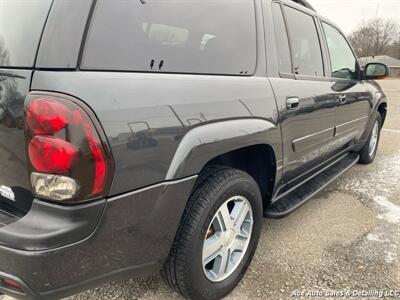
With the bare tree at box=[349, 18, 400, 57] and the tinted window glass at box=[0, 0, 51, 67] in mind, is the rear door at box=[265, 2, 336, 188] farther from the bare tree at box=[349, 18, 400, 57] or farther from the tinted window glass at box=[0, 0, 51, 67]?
the bare tree at box=[349, 18, 400, 57]

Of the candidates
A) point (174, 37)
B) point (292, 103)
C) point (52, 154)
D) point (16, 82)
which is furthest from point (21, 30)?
point (292, 103)

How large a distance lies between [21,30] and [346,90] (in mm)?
3000

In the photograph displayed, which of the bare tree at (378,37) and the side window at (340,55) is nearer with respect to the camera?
the side window at (340,55)

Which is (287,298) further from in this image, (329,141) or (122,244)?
(329,141)

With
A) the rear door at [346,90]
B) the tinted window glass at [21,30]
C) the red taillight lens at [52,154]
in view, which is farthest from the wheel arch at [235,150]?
the rear door at [346,90]

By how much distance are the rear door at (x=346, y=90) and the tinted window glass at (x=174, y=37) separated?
Result: 4.65 ft

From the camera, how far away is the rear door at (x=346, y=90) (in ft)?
11.0

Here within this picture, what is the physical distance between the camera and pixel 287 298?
7.08 ft

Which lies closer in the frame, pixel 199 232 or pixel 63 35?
pixel 63 35

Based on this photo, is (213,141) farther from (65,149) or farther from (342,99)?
(342,99)

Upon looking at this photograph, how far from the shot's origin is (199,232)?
71.4 inches

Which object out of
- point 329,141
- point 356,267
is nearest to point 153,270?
point 356,267

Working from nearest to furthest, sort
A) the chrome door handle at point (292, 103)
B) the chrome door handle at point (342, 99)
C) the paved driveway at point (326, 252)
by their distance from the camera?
the paved driveway at point (326, 252) → the chrome door handle at point (292, 103) → the chrome door handle at point (342, 99)

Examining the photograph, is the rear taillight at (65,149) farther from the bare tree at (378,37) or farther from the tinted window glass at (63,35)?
the bare tree at (378,37)
